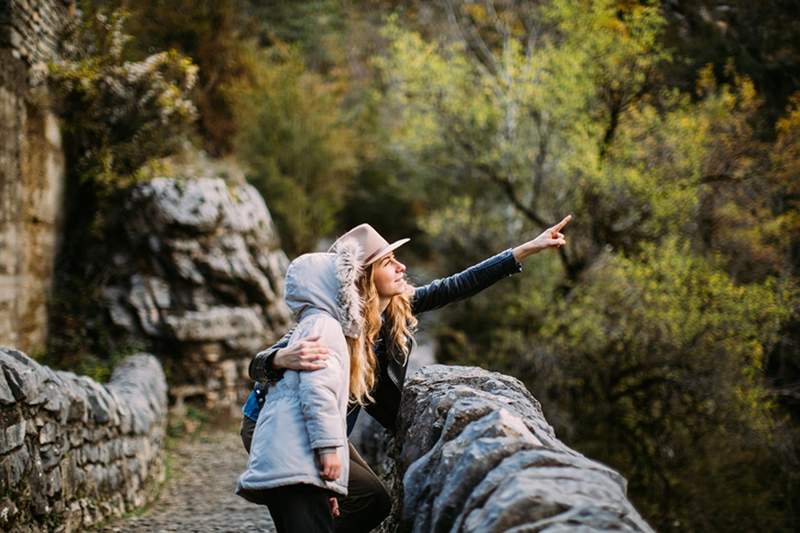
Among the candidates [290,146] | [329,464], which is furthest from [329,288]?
[290,146]

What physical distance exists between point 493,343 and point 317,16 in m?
15.9

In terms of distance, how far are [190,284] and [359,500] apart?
843cm

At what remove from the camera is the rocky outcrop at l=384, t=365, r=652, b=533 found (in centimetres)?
229

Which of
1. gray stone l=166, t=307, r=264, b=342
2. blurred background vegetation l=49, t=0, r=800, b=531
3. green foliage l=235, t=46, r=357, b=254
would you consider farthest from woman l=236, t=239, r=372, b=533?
green foliage l=235, t=46, r=357, b=254

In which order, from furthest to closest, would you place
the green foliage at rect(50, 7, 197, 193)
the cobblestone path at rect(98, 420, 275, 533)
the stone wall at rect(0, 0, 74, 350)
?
1. the green foliage at rect(50, 7, 197, 193)
2. the stone wall at rect(0, 0, 74, 350)
3. the cobblestone path at rect(98, 420, 275, 533)

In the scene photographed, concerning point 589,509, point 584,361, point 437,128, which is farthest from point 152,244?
point 589,509

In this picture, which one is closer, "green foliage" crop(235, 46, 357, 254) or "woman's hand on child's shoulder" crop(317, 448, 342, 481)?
"woman's hand on child's shoulder" crop(317, 448, 342, 481)

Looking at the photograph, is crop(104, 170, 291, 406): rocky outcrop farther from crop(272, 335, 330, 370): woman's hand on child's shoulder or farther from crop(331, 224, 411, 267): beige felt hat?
crop(272, 335, 330, 370): woman's hand on child's shoulder

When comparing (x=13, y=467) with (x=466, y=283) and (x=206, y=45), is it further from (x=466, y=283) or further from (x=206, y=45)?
(x=206, y=45)

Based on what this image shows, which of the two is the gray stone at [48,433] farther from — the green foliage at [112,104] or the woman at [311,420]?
the green foliage at [112,104]

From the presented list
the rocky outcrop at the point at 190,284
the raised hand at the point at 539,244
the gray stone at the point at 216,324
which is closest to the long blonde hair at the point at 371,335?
the raised hand at the point at 539,244

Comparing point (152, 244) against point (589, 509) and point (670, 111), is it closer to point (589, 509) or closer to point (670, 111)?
point (670, 111)

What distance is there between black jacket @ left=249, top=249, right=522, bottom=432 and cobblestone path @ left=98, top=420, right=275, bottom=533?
6.73ft

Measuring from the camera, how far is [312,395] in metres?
2.93
